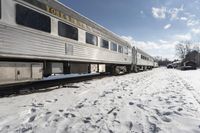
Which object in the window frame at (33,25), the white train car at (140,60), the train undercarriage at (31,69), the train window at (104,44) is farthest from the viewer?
the white train car at (140,60)

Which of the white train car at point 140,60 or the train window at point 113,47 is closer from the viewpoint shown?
the train window at point 113,47

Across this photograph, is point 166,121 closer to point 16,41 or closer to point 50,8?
point 16,41

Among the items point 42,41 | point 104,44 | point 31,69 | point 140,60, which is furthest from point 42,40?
point 140,60

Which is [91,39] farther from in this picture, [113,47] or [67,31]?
[113,47]

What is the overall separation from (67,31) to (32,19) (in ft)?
7.07

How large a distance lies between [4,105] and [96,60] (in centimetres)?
768

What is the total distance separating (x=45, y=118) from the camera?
3.91 m

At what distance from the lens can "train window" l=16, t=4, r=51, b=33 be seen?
6.49 meters

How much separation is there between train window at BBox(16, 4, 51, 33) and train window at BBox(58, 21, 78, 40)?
2.40 ft

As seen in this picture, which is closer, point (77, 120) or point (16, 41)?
point (77, 120)

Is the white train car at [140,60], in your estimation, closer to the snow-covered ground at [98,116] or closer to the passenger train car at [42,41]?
the passenger train car at [42,41]

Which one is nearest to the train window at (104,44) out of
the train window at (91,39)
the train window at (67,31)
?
the train window at (91,39)

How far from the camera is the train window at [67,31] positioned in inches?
336

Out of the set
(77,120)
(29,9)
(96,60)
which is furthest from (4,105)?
(96,60)
